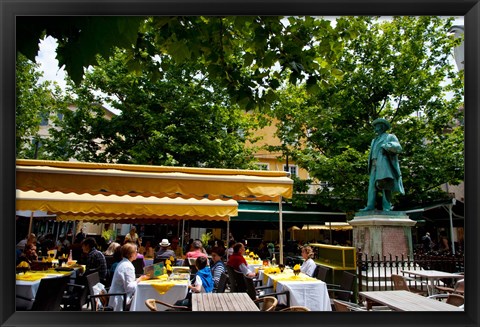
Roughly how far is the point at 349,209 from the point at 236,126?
7.41 meters

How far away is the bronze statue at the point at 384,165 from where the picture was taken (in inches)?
402

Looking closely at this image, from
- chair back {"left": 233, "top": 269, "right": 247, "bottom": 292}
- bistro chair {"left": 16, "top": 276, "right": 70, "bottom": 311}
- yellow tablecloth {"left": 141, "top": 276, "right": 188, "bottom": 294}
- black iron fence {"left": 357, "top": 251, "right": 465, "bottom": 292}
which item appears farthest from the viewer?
black iron fence {"left": 357, "top": 251, "right": 465, "bottom": 292}

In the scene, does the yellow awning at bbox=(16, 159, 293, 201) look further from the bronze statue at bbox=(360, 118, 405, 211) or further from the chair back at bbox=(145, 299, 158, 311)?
the bronze statue at bbox=(360, 118, 405, 211)

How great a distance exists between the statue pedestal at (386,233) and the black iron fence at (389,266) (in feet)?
0.83

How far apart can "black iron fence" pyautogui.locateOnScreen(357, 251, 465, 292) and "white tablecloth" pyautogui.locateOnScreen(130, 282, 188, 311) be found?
14.7 feet

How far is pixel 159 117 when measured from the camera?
61.1 feet

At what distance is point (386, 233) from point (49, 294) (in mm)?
8098

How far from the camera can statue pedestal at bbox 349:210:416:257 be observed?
32.2 ft

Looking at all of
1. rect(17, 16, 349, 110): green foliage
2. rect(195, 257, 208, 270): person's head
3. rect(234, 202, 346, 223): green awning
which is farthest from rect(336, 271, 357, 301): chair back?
rect(234, 202, 346, 223): green awning

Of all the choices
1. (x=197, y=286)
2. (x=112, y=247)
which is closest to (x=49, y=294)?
(x=197, y=286)

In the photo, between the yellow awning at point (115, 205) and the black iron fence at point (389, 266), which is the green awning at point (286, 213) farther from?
the black iron fence at point (389, 266)

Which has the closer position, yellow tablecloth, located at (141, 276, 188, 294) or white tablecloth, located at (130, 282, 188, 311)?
white tablecloth, located at (130, 282, 188, 311)
